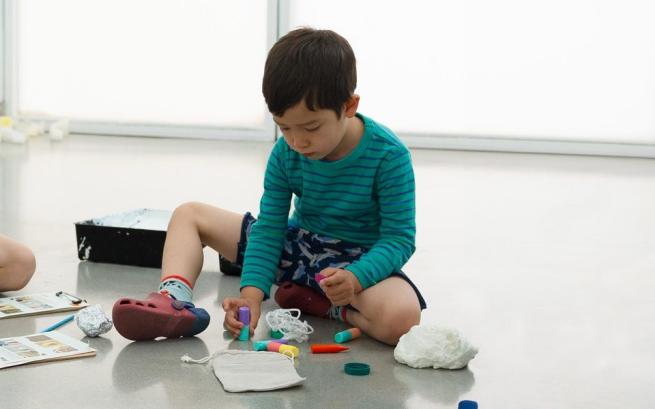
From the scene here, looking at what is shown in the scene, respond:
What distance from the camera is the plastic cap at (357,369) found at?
1703mm

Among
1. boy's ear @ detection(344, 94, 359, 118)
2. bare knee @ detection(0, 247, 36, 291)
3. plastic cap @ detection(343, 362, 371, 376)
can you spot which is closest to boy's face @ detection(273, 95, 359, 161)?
boy's ear @ detection(344, 94, 359, 118)

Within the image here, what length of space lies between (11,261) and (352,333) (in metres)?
0.71

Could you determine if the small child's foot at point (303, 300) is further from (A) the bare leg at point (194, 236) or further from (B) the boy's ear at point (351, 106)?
(B) the boy's ear at point (351, 106)

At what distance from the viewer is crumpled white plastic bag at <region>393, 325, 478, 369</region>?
1753mm

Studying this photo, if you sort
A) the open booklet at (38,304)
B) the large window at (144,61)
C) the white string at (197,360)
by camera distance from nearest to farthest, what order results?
the white string at (197,360), the open booklet at (38,304), the large window at (144,61)

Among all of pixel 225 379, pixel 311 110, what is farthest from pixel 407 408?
pixel 311 110

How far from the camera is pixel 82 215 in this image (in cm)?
303

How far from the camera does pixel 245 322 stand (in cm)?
188

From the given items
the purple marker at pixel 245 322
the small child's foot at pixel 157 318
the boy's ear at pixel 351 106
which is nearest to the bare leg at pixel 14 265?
the small child's foot at pixel 157 318

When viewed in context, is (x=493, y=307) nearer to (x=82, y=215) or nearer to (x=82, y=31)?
(x=82, y=215)

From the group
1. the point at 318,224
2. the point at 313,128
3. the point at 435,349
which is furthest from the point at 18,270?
the point at 435,349

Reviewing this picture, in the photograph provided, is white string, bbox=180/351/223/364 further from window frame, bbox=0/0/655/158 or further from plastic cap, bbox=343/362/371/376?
window frame, bbox=0/0/655/158

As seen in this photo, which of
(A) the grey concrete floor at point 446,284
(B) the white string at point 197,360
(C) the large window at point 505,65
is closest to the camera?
(A) the grey concrete floor at point 446,284

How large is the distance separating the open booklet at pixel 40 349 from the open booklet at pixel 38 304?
0.49 ft
